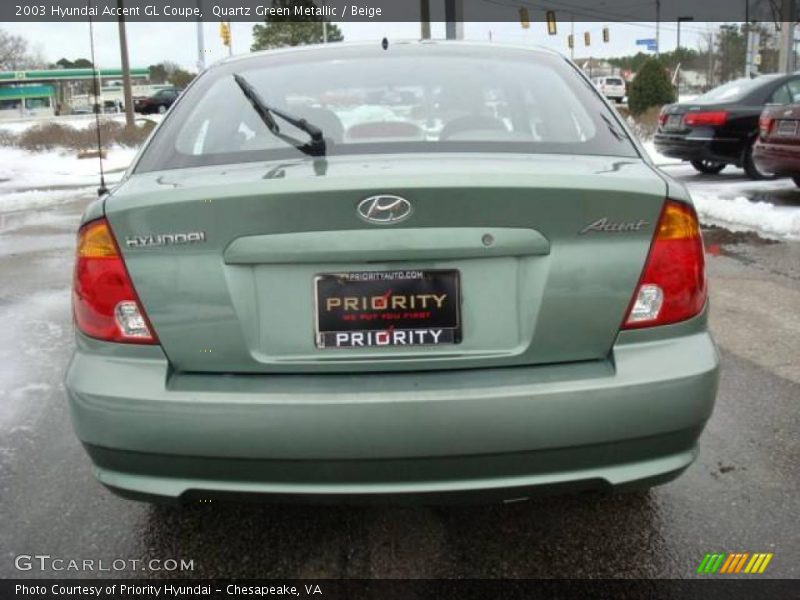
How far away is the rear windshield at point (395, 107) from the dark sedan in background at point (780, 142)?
694 cm

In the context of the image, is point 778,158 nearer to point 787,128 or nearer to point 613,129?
point 787,128

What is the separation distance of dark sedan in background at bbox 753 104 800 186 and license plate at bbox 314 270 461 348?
826 centimetres

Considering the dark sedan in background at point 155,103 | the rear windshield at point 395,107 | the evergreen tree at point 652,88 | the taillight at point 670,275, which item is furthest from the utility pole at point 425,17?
the taillight at point 670,275

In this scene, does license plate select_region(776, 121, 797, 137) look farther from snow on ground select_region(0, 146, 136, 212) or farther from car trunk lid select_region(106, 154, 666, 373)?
snow on ground select_region(0, 146, 136, 212)

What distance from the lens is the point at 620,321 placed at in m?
2.12

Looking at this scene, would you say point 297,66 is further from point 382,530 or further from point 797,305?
point 797,305

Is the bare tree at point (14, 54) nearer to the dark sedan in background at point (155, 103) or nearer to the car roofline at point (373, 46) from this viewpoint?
the dark sedan in background at point (155, 103)

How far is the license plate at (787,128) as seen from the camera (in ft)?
29.6

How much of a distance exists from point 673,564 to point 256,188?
163 cm

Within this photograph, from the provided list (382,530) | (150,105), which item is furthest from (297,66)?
(150,105)

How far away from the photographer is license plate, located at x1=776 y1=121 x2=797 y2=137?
9031 millimetres

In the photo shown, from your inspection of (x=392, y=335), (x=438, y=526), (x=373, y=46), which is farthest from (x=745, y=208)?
(x=392, y=335)

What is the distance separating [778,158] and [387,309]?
854 centimetres

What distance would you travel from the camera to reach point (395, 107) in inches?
113
